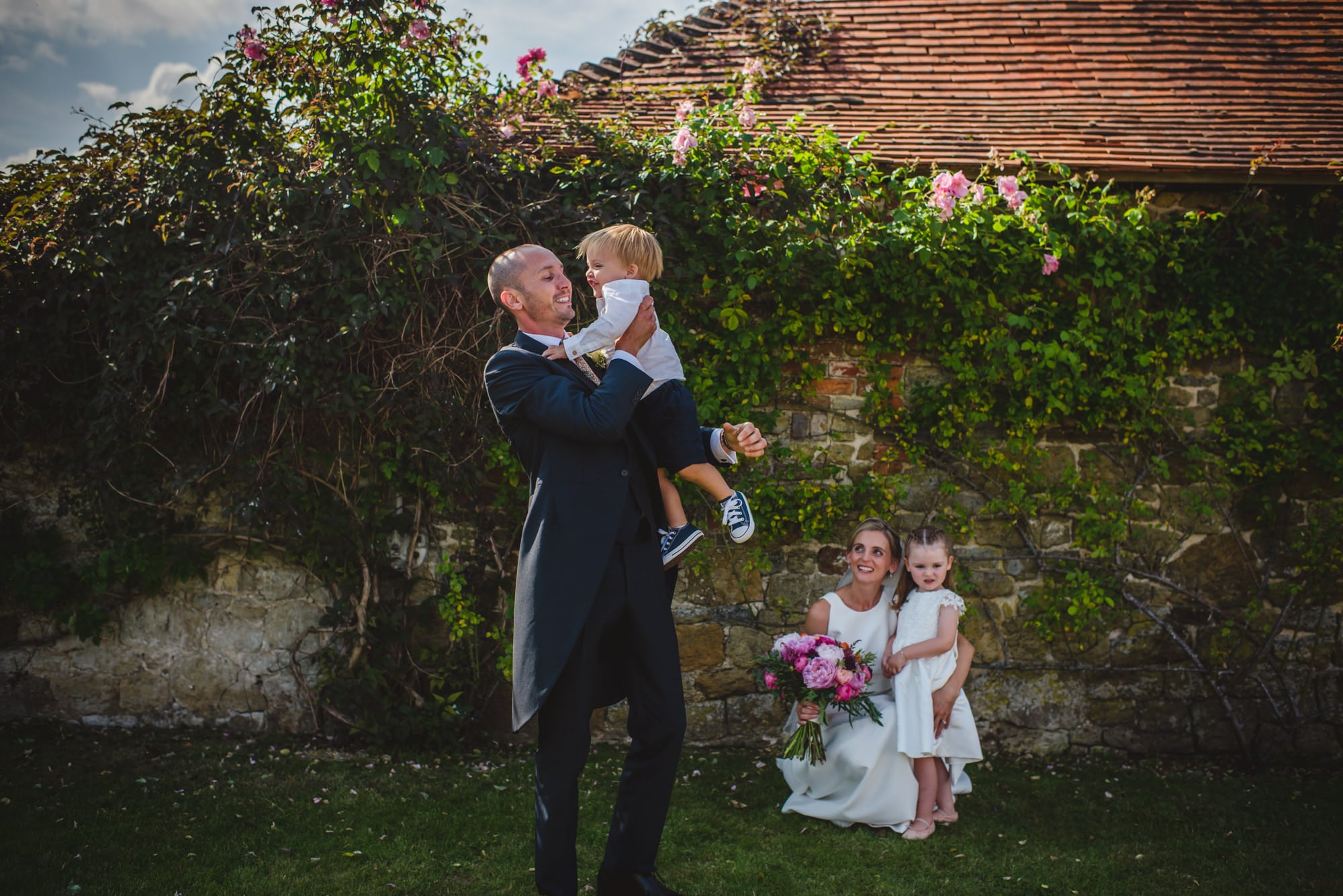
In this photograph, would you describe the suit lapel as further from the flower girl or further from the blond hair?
the flower girl

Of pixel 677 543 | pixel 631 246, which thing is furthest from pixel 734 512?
pixel 631 246

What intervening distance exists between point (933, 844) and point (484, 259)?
3416 millimetres

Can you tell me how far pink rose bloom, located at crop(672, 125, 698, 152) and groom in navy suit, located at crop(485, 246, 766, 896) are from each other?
1980 millimetres

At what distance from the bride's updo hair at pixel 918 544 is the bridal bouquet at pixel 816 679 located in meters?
0.44

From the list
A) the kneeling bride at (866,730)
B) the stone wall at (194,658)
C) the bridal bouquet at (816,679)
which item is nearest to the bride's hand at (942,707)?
the kneeling bride at (866,730)

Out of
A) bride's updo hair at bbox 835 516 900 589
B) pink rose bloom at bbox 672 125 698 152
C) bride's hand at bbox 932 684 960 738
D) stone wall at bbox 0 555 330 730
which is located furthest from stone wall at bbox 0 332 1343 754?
pink rose bloom at bbox 672 125 698 152

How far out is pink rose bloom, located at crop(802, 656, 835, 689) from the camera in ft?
12.0

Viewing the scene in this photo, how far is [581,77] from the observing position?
629 cm

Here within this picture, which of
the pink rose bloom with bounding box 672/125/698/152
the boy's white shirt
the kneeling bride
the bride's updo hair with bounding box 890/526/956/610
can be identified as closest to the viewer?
the boy's white shirt

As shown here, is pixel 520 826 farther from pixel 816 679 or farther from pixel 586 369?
pixel 586 369

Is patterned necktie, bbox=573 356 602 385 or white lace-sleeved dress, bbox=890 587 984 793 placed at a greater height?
patterned necktie, bbox=573 356 602 385

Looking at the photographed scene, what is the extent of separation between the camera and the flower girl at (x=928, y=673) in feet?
12.8

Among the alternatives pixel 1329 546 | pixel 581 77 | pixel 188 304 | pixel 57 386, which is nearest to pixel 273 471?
pixel 188 304

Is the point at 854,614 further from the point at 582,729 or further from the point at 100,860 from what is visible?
the point at 100,860
